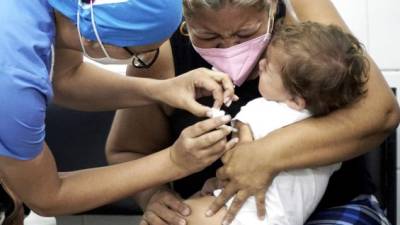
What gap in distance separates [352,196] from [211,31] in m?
0.56

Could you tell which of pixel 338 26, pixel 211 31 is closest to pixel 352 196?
pixel 338 26

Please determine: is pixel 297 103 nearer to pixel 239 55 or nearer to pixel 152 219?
pixel 239 55

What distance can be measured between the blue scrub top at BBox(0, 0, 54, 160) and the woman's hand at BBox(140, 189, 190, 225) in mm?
377

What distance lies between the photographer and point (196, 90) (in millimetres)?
1374

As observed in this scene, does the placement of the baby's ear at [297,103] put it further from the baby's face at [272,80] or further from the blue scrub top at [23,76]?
the blue scrub top at [23,76]

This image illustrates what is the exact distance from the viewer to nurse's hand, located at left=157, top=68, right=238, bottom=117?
1.30 metres

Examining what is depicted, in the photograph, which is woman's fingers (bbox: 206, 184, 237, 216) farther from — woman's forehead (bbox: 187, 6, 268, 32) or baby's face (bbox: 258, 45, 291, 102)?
woman's forehead (bbox: 187, 6, 268, 32)

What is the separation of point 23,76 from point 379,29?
1283 mm

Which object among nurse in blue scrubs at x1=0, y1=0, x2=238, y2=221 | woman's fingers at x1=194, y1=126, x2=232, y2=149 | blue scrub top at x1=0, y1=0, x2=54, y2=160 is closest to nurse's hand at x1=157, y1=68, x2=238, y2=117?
nurse in blue scrubs at x1=0, y1=0, x2=238, y2=221

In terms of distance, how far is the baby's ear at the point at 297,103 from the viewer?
1265mm

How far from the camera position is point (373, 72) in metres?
1.35

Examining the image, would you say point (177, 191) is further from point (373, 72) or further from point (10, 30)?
point (10, 30)

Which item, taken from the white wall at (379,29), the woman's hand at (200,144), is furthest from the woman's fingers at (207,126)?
the white wall at (379,29)

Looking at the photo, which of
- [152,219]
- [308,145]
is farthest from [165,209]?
[308,145]
